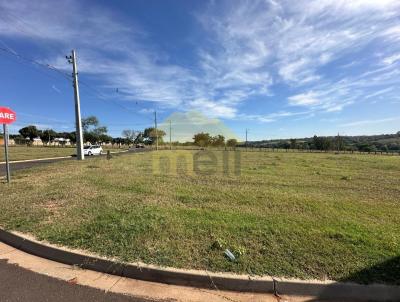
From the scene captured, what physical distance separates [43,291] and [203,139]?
6964 centimetres

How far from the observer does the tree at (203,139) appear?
236 feet

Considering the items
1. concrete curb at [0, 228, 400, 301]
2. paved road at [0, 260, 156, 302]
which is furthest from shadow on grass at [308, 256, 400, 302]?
paved road at [0, 260, 156, 302]

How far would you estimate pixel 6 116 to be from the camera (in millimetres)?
9148

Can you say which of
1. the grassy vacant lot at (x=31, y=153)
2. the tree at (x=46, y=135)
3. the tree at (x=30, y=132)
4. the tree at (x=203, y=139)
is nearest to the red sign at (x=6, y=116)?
the grassy vacant lot at (x=31, y=153)

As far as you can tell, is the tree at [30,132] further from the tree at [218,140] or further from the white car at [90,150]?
the white car at [90,150]

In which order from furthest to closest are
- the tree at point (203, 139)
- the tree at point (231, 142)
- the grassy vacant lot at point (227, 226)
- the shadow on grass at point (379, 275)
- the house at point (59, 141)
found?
the house at point (59, 141)
the tree at point (231, 142)
the tree at point (203, 139)
the grassy vacant lot at point (227, 226)
the shadow on grass at point (379, 275)

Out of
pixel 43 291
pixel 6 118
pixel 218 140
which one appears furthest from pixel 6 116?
pixel 218 140

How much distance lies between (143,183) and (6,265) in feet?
18.8

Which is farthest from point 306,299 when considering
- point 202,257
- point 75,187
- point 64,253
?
point 75,187

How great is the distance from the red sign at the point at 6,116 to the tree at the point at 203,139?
6180 centimetres

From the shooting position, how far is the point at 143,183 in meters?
9.36

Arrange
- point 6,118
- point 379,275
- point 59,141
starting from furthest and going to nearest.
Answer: point 59,141 < point 6,118 < point 379,275

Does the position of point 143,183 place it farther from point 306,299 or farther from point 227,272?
point 306,299

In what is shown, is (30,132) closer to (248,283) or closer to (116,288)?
(116,288)
